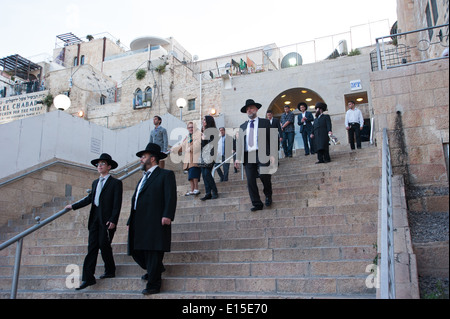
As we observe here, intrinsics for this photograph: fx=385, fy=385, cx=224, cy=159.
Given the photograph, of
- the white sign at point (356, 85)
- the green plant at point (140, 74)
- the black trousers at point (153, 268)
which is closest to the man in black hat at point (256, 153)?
the black trousers at point (153, 268)

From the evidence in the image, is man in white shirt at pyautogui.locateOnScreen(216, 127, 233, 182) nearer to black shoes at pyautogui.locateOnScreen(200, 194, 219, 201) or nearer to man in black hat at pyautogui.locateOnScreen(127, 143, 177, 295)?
black shoes at pyautogui.locateOnScreen(200, 194, 219, 201)

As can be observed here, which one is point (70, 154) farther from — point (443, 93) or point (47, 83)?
point (47, 83)

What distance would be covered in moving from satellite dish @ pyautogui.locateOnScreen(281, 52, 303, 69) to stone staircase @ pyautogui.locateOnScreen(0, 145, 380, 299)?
11.8 metres

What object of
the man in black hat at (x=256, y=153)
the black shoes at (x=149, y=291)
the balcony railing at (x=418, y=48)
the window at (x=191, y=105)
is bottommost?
the black shoes at (x=149, y=291)

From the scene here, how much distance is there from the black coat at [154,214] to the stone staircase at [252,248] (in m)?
0.54

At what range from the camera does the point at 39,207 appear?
920 cm

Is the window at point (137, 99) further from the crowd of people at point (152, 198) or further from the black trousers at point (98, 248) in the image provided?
the black trousers at point (98, 248)

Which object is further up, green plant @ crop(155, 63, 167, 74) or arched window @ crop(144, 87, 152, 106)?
green plant @ crop(155, 63, 167, 74)

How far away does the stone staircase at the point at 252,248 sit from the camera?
4.38 m

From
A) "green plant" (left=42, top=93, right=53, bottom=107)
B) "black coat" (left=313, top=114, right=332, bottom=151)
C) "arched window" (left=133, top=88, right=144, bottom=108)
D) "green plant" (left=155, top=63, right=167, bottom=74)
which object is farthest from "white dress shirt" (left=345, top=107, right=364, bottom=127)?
"green plant" (left=42, top=93, right=53, bottom=107)

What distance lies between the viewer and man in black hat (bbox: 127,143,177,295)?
4629mm

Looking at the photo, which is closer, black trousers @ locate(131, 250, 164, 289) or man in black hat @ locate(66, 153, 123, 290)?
black trousers @ locate(131, 250, 164, 289)

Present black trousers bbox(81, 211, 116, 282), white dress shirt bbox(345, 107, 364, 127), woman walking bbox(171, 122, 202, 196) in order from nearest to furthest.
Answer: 1. black trousers bbox(81, 211, 116, 282)
2. woman walking bbox(171, 122, 202, 196)
3. white dress shirt bbox(345, 107, 364, 127)
